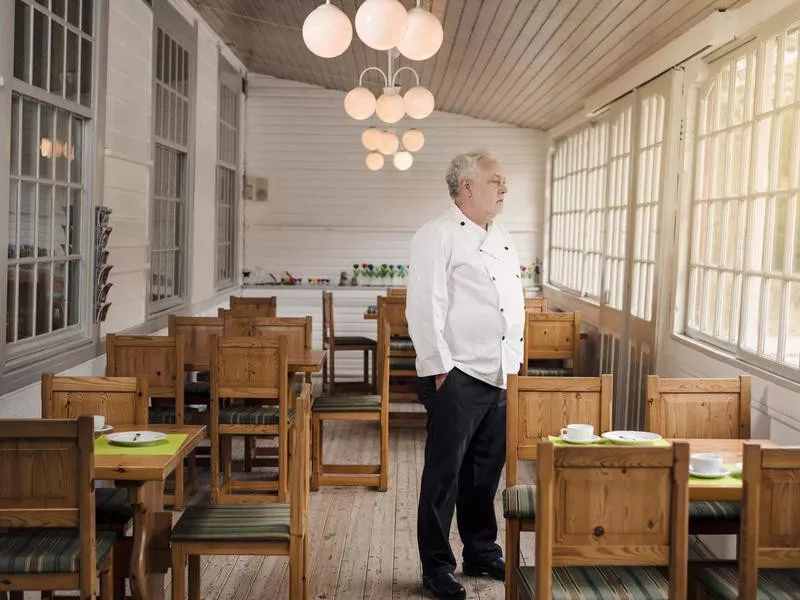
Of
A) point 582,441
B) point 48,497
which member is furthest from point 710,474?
point 48,497

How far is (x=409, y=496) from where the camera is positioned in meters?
6.19

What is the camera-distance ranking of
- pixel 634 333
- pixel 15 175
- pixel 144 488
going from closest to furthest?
pixel 144 488
pixel 15 175
pixel 634 333

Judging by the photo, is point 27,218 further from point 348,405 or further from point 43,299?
point 348,405

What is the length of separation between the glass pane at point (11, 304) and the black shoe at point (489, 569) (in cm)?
247

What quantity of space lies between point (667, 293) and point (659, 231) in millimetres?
408

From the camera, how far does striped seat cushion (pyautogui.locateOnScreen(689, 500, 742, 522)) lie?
12.7 ft

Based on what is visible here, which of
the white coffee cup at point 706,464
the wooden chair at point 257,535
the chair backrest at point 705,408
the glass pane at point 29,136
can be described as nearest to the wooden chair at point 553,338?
the chair backrest at point 705,408

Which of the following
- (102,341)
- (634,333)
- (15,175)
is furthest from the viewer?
(634,333)

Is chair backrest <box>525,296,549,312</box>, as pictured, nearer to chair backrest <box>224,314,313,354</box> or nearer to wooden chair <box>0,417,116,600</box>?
chair backrest <box>224,314,313,354</box>

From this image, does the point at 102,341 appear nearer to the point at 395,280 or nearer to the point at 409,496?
the point at 409,496

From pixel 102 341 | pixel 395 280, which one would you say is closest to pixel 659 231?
pixel 102 341

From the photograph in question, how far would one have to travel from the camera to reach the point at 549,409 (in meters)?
3.98

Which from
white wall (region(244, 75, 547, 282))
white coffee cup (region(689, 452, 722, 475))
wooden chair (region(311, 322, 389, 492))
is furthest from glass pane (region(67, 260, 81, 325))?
white wall (region(244, 75, 547, 282))

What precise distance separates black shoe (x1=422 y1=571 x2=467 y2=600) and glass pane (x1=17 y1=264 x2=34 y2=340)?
→ 7.82ft
